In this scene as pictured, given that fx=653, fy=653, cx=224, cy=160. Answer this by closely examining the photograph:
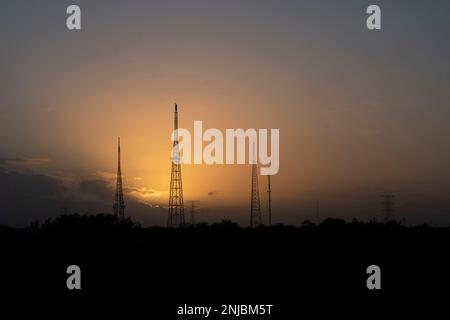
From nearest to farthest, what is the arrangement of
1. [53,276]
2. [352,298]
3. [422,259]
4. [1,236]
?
[352,298] → [53,276] → [422,259] → [1,236]

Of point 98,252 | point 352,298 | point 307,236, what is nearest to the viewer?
point 352,298

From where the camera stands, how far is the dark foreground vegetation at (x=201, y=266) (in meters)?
29.5

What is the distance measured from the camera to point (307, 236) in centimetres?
5575

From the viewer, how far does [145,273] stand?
32.2 m

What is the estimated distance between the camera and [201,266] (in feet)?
113

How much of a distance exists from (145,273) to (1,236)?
556 inches

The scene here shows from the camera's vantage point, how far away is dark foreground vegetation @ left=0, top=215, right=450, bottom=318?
29469 millimetres

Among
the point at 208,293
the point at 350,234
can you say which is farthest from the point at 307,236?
the point at 208,293
